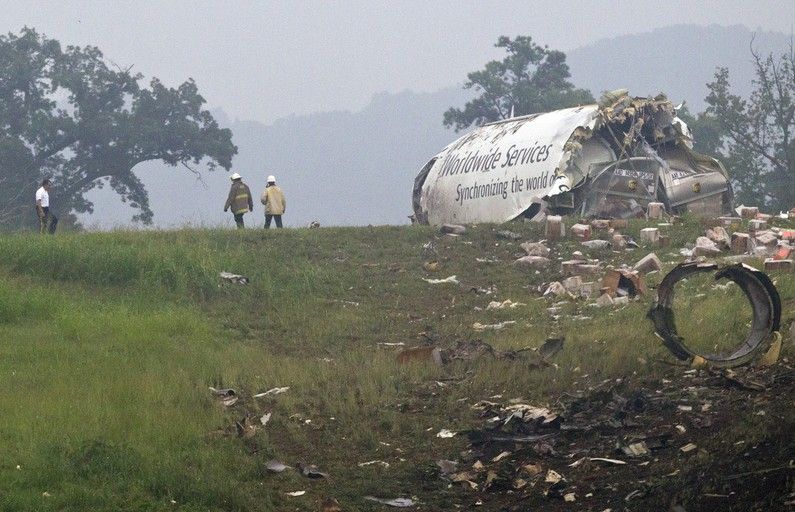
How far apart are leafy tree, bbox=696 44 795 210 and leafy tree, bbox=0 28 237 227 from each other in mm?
16887

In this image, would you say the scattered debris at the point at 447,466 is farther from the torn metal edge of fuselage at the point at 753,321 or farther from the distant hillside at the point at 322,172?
the distant hillside at the point at 322,172

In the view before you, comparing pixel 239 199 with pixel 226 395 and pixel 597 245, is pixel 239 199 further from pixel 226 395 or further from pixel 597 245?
pixel 226 395

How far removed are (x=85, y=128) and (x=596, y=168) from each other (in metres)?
21.5

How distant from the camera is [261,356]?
1473 cm

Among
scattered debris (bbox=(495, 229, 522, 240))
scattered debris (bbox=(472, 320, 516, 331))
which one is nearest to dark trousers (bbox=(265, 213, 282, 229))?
scattered debris (bbox=(495, 229, 522, 240))

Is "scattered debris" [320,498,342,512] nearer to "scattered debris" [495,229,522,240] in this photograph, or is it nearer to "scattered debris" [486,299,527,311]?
"scattered debris" [486,299,527,311]

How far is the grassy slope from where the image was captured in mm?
9695

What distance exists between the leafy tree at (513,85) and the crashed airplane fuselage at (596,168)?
1925 cm

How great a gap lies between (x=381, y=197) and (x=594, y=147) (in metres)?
124

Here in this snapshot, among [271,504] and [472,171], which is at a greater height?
[472,171]

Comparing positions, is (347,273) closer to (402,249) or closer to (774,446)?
(402,249)

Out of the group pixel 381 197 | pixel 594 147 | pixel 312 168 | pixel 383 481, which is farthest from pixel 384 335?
pixel 312 168

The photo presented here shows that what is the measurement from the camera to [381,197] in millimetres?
149875

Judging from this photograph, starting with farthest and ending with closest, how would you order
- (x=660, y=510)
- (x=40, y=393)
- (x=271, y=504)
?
(x=40, y=393) < (x=271, y=504) < (x=660, y=510)
